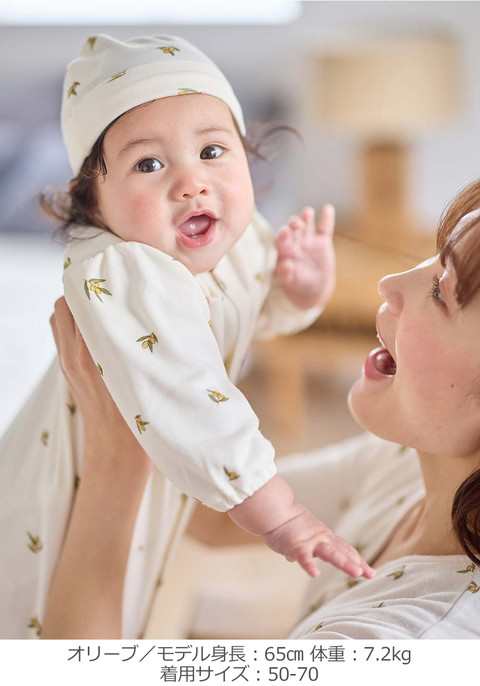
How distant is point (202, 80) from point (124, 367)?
20 cm

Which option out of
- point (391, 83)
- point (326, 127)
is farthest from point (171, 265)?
point (326, 127)

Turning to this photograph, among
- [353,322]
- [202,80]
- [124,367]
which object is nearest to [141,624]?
[124,367]

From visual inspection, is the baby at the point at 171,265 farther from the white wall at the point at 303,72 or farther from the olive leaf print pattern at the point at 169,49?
the white wall at the point at 303,72

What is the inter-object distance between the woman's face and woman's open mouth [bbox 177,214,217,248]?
137 millimetres

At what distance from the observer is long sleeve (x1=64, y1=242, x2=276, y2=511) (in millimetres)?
550

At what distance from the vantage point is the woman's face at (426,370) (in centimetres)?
61

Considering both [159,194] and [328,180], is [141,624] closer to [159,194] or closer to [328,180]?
[159,194]

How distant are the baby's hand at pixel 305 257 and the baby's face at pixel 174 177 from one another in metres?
0.15

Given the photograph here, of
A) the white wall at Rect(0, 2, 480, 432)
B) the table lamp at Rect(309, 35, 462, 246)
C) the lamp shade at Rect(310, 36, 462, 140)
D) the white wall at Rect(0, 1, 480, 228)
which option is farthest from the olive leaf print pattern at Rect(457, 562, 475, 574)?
the lamp shade at Rect(310, 36, 462, 140)

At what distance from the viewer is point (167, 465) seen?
1.83 feet

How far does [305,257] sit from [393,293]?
145mm

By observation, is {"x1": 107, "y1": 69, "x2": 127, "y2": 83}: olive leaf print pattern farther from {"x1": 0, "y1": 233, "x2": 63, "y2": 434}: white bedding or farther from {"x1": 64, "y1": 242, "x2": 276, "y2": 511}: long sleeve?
{"x1": 0, "y1": 233, "x2": 63, "y2": 434}: white bedding

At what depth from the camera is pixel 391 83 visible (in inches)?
80.9
